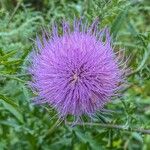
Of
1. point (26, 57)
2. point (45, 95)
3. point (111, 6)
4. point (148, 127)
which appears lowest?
point (148, 127)

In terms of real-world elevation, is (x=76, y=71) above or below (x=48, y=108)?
above

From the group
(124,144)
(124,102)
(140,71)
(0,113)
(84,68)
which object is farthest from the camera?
(124,144)

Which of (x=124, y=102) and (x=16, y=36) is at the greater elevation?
(x=16, y=36)

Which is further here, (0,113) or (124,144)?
(124,144)

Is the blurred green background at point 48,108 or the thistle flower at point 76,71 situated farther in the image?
the blurred green background at point 48,108

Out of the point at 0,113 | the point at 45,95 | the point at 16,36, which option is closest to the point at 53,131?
the point at 0,113

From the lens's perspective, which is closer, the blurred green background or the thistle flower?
the thistle flower

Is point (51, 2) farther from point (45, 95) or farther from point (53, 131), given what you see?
point (45, 95)

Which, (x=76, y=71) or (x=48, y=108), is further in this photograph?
(x=48, y=108)
